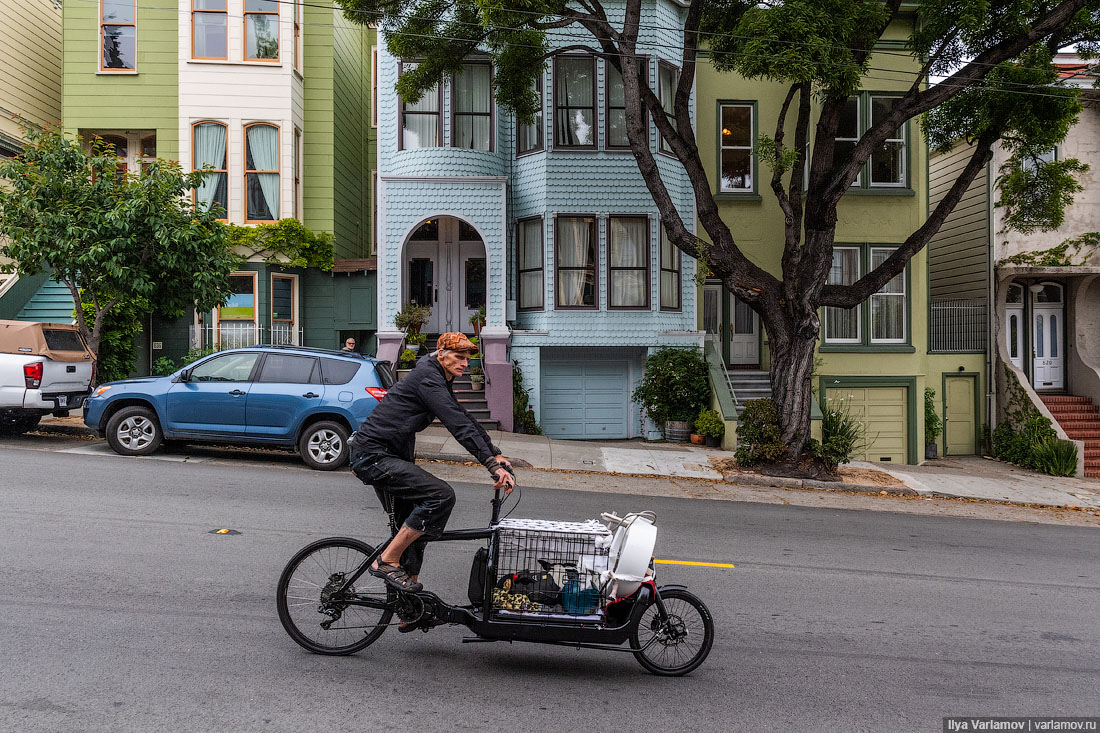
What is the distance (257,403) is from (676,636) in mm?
8625

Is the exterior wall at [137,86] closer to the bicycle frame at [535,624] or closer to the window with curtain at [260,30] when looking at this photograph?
the window with curtain at [260,30]

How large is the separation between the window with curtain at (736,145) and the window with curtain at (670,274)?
211 centimetres

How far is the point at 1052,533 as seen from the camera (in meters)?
10.7

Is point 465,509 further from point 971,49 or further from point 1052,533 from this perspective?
point 971,49

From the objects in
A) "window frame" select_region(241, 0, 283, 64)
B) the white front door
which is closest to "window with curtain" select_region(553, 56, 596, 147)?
the white front door

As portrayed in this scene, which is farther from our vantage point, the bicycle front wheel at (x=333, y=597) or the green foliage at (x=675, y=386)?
the green foliage at (x=675, y=386)

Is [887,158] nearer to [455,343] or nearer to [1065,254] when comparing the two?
Result: [1065,254]

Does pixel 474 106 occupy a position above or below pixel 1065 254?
above

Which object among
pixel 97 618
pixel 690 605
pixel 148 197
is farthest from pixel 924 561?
pixel 148 197

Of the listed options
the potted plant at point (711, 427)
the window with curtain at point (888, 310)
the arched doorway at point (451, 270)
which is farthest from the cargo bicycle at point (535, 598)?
the window with curtain at point (888, 310)

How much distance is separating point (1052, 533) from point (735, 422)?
6.97 m

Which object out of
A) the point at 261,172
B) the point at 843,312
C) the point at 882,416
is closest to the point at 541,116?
the point at 261,172

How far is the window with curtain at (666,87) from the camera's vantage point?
19.1 metres

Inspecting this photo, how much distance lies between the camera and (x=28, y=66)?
2158 cm
